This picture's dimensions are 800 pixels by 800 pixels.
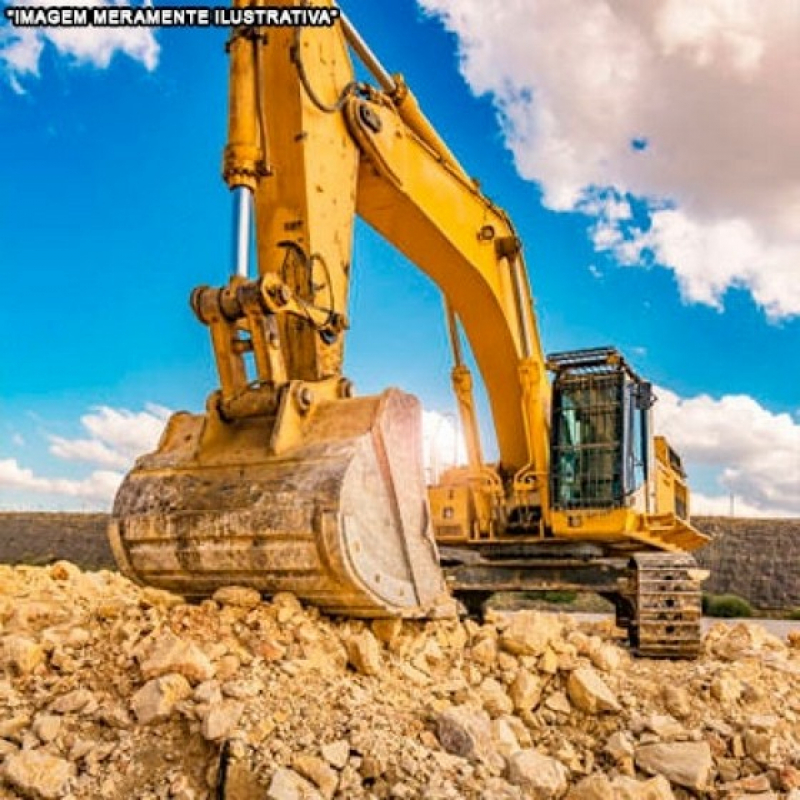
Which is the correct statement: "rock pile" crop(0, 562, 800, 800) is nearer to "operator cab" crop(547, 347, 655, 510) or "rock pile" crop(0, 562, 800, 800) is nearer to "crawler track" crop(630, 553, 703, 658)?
"crawler track" crop(630, 553, 703, 658)

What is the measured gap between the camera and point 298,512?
13.2 feet

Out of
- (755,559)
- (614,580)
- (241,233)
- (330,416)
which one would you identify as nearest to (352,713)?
(330,416)

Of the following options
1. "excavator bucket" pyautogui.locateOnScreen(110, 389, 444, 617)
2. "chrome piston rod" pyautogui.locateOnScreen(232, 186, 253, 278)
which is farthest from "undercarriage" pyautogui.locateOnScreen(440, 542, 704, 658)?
"chrome piston rod" pyautogui.locateOnScreen(232, 186, 253, 278)

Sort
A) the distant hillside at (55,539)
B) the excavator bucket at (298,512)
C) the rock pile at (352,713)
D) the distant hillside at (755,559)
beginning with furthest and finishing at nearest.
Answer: the distant hillside at (55,539)
the distant hillside at (755,559)
the excavator bucket at (298,512)
the rock pile at (352,713)

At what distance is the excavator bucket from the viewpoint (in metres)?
4.04

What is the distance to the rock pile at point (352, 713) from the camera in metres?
3.29

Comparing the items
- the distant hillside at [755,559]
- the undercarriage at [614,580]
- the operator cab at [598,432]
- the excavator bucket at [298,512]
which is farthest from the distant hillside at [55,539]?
the excavator bucket at [298,512]

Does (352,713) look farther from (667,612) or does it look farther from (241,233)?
(667,612)

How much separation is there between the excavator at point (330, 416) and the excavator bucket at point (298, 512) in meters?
0.01

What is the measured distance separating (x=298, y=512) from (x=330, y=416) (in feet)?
2.03

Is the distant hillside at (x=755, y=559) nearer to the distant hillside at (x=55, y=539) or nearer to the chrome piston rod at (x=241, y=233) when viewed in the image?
the distant hillside at (x=55, y=539)

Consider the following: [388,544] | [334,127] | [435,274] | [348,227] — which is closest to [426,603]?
[388,544]

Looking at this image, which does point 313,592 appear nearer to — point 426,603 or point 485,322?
point 426,603

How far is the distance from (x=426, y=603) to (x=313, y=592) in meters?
0.63
